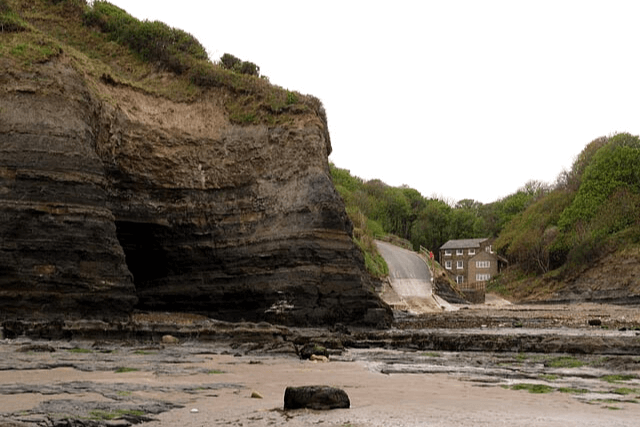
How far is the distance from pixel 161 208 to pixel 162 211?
0.13 meters

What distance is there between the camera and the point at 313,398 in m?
6.44

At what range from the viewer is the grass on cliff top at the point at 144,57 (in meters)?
29.7

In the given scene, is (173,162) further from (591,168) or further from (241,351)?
(591,168)

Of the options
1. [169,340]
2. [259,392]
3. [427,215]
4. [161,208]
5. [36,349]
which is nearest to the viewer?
[259,392]

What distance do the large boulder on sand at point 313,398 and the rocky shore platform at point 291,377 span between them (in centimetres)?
15

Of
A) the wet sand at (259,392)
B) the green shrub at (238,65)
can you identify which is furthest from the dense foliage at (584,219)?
the wet sand at (259,392)

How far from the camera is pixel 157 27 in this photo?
33656mm

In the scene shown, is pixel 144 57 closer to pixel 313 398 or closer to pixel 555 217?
pixel 313 398

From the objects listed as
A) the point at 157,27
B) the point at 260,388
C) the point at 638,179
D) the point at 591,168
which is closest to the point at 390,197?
the point at 591,168

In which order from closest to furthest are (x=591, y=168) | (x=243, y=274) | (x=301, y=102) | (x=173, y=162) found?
(x=243, y=274) < (x=173, y=162) < (x=301, y=102) < (x=591, y=168)

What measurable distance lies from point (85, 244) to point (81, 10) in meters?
18.4

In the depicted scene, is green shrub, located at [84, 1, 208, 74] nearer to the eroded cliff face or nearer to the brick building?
the eroded cliff face

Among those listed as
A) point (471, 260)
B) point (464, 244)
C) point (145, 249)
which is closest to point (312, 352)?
point (145, 249)

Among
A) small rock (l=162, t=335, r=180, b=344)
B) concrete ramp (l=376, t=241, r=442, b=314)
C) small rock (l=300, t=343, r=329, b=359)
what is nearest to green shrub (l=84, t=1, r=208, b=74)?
small rock (l=162, t=335, r=180, b=344)
